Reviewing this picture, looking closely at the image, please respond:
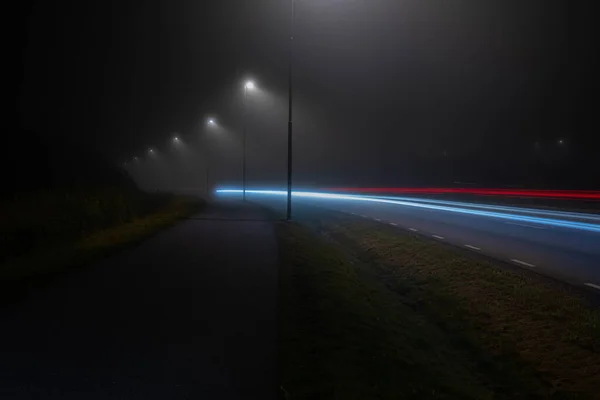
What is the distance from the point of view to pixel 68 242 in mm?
18609

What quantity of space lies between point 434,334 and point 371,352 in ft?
9.08

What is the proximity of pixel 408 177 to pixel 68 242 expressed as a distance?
79.0 m

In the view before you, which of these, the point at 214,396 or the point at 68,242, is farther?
the point at 68,242

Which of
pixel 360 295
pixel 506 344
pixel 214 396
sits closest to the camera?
pixel 214 396

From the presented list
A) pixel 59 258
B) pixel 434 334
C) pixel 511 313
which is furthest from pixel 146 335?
pixel 59 258

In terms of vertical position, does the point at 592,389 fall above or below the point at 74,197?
below

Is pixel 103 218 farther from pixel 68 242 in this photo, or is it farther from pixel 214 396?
pixel 214 396

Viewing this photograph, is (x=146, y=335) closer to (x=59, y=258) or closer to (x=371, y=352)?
(x=371, y=352)

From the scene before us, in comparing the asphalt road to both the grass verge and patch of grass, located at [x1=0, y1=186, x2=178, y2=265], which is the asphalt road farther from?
patch of grass, located at [x1=0, y1=186, x2=178, y2=265]

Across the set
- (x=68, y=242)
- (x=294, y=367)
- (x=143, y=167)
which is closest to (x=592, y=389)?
(x=294, y=367)

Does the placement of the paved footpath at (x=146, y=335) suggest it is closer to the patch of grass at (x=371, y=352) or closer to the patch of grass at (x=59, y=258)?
the patch of grass at (x=371, y=352)

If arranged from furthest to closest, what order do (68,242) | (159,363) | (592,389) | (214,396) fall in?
(68,242) < (592,389) < (159,363) < (214,396)

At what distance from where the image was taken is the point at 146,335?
7.88 m

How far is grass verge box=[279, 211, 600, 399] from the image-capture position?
6770 millimetres
